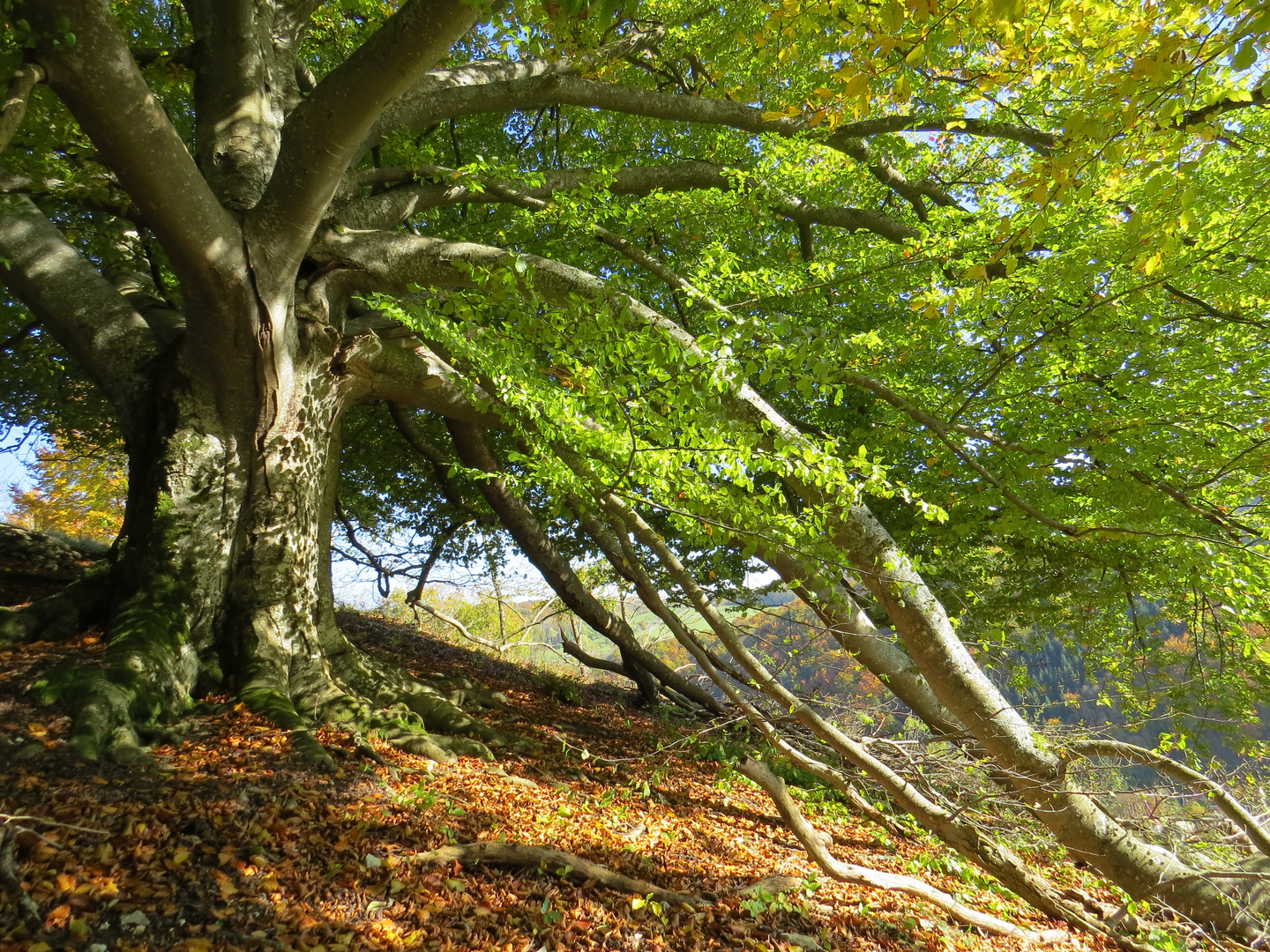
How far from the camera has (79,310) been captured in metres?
5.02

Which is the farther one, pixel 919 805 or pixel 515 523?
pixel 515 523

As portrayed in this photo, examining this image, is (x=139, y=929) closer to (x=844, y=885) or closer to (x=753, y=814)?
(x=844, y=885)

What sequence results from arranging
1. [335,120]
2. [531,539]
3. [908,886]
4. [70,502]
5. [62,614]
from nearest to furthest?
[335,120]
[908,886]
[62,614]
[531,539]
[70,502]

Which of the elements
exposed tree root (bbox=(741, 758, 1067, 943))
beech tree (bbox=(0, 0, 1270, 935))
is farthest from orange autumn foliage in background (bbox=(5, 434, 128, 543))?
exposed tree root (bbox=(741, 758, 1067, 943))

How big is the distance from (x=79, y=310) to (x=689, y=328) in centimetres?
558

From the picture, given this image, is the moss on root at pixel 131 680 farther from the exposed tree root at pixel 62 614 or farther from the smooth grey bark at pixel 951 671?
the smooth grey bark at pixel 951 671

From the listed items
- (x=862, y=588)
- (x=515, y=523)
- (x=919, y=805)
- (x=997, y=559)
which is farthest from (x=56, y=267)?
(x=997, y=559)

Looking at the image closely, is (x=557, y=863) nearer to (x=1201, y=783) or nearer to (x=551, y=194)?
(x=1201, y=783)

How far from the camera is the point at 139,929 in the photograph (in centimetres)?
Result: 212

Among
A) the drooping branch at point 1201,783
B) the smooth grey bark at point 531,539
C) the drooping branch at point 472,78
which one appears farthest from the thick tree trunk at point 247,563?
the drooping branch at point 1201,783

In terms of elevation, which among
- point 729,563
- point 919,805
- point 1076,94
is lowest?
point 919,805

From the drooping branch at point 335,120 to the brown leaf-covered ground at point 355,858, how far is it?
2.98m

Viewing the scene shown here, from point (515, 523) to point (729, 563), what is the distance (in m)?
4.16

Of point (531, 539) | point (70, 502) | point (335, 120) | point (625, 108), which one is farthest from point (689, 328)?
point (70, 502)
